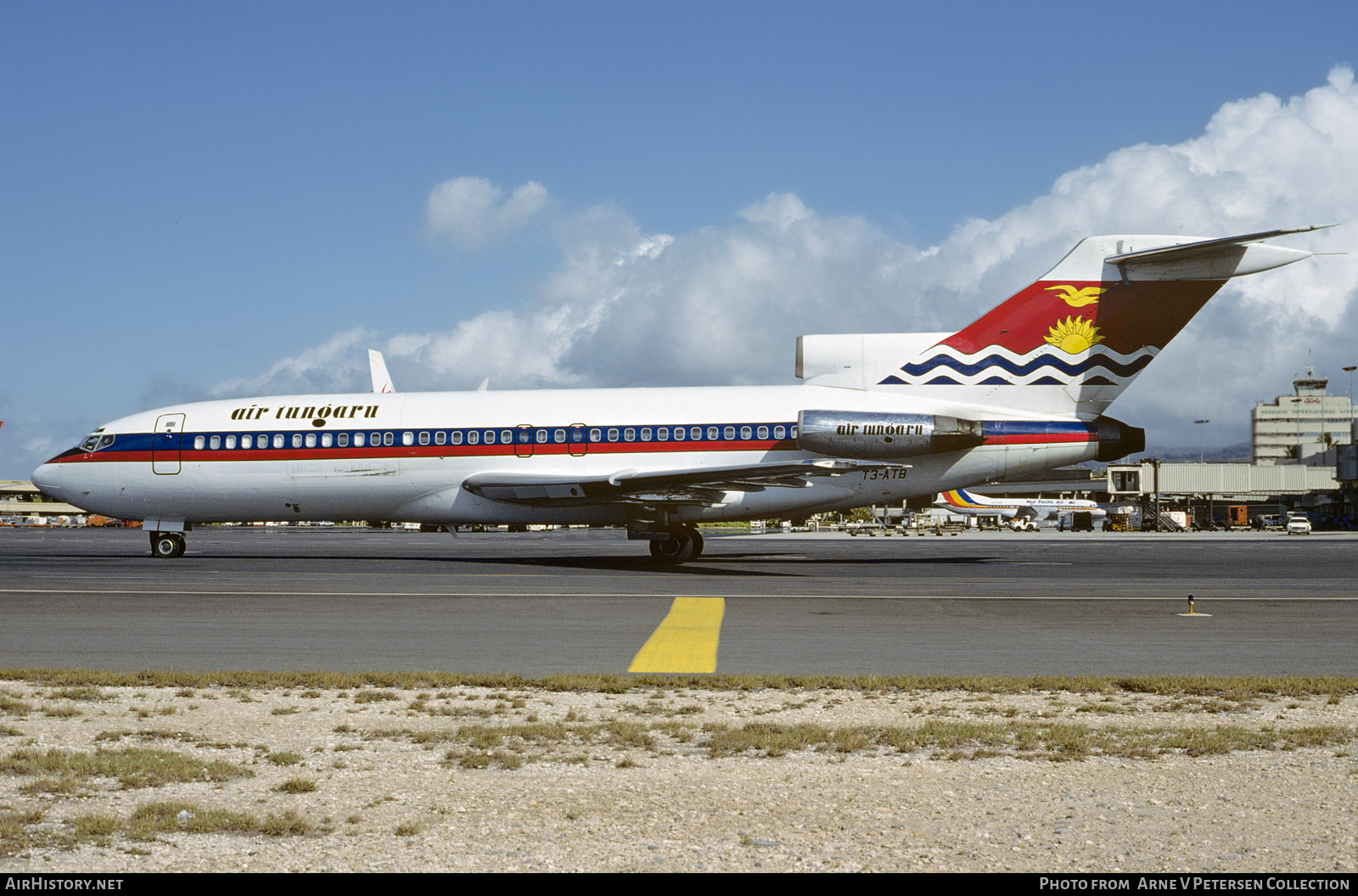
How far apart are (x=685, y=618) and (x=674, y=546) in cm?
1159

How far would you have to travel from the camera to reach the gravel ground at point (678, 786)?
4.72 meters

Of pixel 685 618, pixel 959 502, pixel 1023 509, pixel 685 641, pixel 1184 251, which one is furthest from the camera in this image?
pixel 1023 509

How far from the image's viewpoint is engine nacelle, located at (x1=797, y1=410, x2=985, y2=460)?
2462 centimetres

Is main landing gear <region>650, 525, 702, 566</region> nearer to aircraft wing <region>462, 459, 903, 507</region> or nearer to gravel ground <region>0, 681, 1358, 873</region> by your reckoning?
aircraft wing <region>462, 459, 903, 507</region>

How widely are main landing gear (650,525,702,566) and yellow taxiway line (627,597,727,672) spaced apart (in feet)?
30.9

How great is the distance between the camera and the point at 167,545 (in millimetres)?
28688

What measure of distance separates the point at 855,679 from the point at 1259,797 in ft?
13.0

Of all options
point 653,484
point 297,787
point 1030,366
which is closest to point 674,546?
point 653,484

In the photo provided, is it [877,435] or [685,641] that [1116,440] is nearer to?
[877,435]

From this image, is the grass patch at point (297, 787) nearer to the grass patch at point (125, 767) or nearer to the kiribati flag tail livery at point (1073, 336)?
the grass patch at point (125, 767)

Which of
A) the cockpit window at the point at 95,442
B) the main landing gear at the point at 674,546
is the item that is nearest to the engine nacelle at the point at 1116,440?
the main landing gear at the point at 674,546

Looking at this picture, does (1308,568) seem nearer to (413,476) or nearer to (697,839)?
(413,476)

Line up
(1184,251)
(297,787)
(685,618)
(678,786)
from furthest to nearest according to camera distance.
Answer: (1184,251) → (685,618) → (678,786) → (297,787)
